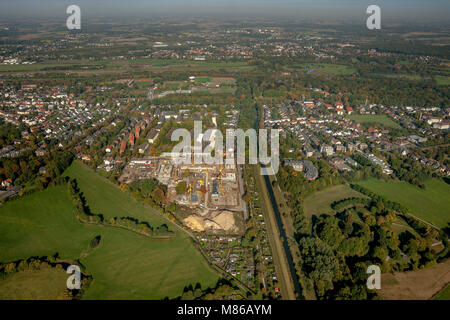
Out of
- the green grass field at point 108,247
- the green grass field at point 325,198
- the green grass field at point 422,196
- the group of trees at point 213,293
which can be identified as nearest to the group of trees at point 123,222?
the green grass field at point 108,247

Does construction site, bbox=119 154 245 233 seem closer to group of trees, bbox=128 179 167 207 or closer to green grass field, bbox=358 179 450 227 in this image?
group of trees, bbox=128 179 167 207

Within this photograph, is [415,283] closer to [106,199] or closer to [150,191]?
[150,191]

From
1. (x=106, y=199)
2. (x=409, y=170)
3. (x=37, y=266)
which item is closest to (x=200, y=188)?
(x=106, y=199)

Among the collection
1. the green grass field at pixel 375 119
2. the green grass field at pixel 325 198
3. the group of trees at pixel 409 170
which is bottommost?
the green grass field at pixel 325 198

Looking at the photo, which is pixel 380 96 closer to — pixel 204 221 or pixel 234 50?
pixel 204 221

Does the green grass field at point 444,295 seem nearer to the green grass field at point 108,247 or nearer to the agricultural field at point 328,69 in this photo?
the green grass field at point 108,247

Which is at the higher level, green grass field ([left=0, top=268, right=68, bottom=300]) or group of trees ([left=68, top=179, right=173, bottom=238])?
group of trees ([left=68, top=179, right=173, bottom=238])

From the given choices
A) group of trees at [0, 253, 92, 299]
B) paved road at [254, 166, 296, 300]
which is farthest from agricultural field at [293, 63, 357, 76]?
group of trees at [0, 253, 92, 299]
